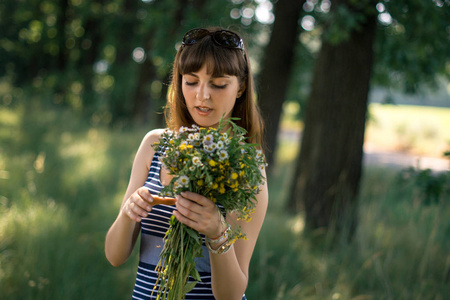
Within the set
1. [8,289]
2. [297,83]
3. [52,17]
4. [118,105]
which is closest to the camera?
[8,289]

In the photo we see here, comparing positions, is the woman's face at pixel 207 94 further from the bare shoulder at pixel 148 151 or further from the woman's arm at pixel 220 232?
the woman's arm at pixel 220 232

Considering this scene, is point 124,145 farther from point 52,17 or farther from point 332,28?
point 52,17

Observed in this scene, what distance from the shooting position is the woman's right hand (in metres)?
1.71

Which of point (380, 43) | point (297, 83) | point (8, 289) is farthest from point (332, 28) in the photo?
point (297, 83)

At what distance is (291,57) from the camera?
7957mm

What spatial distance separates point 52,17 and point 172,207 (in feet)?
57.2

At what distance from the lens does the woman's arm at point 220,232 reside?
63.6 inches

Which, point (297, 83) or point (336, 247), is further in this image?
point (297, 83)

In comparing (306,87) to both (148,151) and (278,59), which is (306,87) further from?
(148,151)

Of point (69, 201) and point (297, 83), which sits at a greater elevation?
point (297, 83)

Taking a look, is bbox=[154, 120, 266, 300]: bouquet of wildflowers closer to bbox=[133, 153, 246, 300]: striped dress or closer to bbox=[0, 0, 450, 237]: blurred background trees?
bbox=[133, 153, 246, 300]: striped dress

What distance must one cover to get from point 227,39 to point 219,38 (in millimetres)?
40

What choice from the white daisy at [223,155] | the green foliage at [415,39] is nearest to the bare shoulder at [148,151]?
the white daisy at [223,155]

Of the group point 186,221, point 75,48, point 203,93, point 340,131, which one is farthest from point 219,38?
point 75,48
